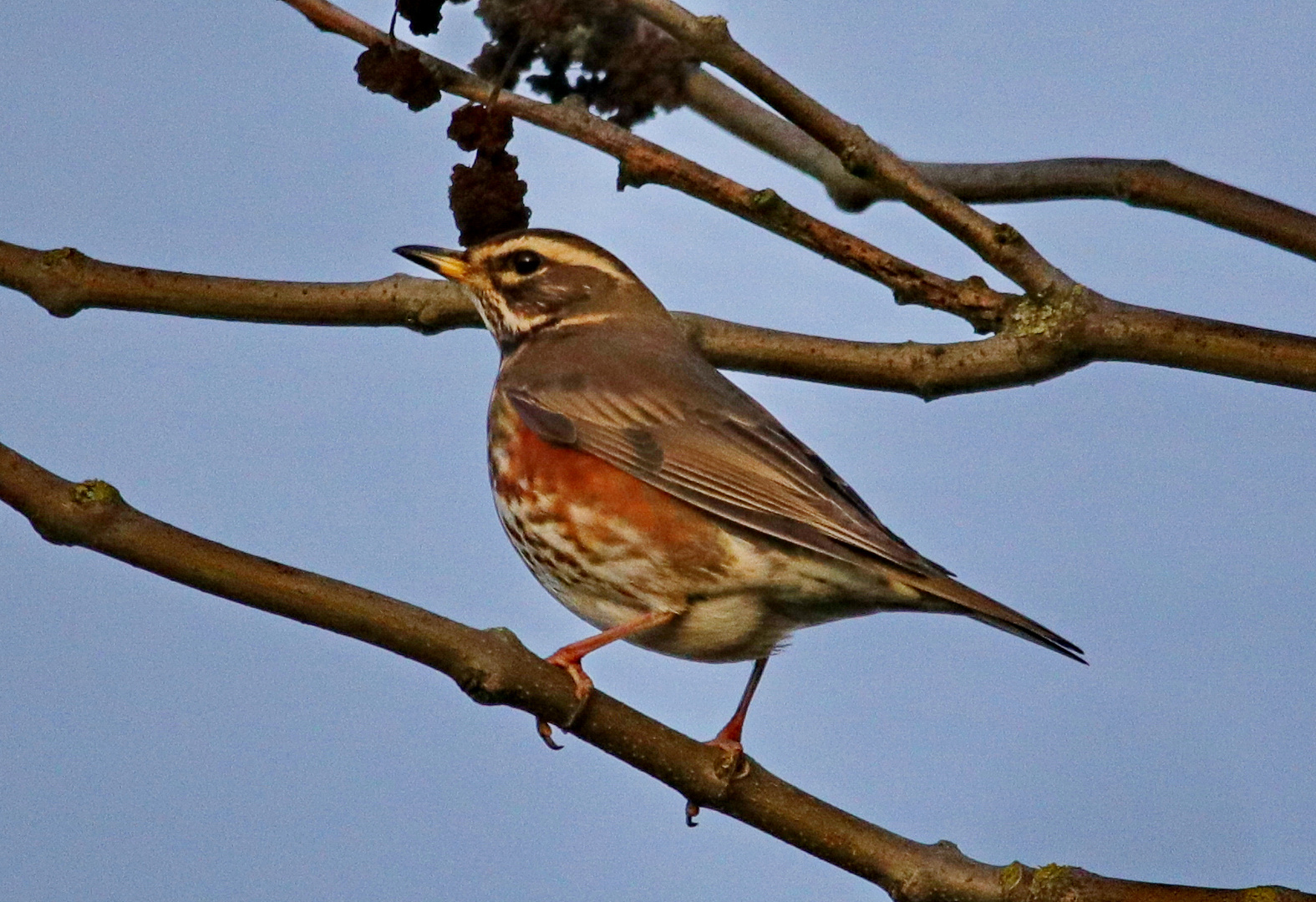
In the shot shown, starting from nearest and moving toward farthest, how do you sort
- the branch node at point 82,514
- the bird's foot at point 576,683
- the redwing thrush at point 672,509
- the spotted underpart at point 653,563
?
A: the branch node at point 82,514 < the bird's foot at point 576,683 < the redwing thrush at point 672,509 < the spotted underpart at point 653,563

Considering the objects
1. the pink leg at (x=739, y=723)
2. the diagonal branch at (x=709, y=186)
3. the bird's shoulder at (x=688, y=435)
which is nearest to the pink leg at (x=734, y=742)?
the pink leg at (x=739, y=723)

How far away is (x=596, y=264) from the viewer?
7.25 meters

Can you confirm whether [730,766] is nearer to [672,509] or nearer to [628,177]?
[672,509]

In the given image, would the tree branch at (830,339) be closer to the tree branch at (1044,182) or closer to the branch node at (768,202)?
the tree branch at (1044,182)

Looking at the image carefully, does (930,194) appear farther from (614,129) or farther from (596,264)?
(596,264)

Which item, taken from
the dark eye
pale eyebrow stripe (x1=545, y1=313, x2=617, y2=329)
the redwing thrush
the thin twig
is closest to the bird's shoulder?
the redwing thrush

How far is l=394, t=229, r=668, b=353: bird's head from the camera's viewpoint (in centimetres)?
661

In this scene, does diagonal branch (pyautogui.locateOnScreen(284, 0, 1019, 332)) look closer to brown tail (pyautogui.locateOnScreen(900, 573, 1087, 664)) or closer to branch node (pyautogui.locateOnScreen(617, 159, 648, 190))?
branch node (pyautogui.locateOnScreen(617, 159, 648, 190))

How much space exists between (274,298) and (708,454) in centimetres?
158

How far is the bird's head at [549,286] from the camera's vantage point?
260 inches

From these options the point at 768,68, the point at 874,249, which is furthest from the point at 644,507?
the point at 768,68

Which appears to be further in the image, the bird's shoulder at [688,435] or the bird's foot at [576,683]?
the bird's shoulder at [688,435]

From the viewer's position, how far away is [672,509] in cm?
579

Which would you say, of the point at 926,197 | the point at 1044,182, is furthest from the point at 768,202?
the point at 1044,182
